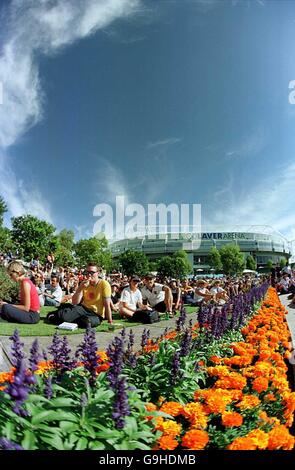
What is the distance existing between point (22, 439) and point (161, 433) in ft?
2.55

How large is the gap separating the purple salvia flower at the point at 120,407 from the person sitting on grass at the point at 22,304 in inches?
201

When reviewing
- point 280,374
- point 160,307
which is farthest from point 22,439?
point 160,307

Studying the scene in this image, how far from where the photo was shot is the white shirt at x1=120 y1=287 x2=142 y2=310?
32.4ft

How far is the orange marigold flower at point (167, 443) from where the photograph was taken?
76.4 inches

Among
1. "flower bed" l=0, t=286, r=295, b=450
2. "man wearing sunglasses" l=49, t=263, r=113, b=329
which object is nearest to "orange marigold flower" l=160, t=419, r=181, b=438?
"flower bed" l=0, t=286, r=295, b=450

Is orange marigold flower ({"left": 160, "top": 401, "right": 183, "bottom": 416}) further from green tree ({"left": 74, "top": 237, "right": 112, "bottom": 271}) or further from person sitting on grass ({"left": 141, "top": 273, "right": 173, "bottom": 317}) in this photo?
green tree ({"left": 74, "top": 237, "right": 112, "bottom": 271})

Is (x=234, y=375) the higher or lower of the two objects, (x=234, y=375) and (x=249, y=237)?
the lower

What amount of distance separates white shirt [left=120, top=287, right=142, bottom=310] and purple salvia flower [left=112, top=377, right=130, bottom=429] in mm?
7959

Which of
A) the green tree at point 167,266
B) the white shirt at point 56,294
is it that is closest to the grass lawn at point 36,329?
the white shirt at point 56,294

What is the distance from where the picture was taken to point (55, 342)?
263 cm

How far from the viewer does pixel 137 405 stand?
A: 6.95 feet

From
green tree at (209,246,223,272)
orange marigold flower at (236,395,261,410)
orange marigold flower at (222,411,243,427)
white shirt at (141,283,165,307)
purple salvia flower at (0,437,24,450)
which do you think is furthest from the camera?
green tree at (209,246,223,272)

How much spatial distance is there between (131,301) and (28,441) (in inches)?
332
